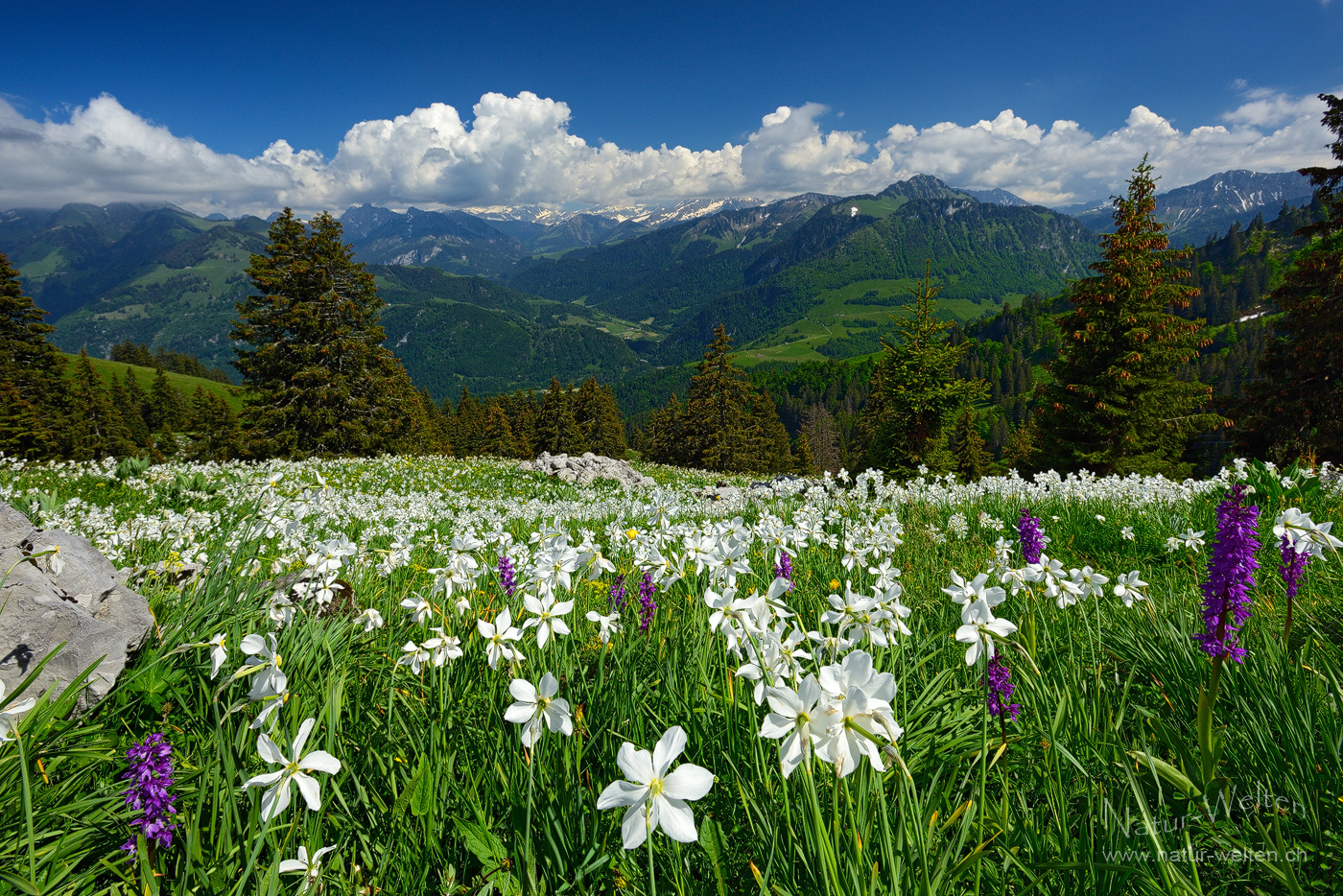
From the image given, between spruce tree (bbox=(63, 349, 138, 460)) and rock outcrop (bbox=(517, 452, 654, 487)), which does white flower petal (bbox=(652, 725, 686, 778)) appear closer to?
rock outcrop (bbox=(517, 452, 654, 487))

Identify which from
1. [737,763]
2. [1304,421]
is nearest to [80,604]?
[737,763]

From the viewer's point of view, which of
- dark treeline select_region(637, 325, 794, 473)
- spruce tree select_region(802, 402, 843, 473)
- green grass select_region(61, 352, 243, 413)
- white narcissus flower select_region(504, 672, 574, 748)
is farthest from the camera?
green grass select_region(61, 352, 243, 413)

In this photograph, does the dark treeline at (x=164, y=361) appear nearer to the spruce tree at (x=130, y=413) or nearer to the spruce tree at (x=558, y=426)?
the spruce tree at (x=130, y=413)

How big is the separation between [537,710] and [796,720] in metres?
0.82

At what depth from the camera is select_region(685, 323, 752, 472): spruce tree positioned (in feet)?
177

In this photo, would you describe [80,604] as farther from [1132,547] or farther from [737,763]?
[1132,547]

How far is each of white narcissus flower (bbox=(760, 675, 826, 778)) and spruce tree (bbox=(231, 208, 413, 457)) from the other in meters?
32.5

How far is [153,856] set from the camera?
1.71 m

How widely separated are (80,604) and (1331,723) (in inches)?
222

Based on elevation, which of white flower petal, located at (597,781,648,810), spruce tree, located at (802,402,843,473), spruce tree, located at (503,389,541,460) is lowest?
spruce tree, located at (802,402,843,473)

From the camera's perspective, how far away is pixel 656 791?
122 centimetres

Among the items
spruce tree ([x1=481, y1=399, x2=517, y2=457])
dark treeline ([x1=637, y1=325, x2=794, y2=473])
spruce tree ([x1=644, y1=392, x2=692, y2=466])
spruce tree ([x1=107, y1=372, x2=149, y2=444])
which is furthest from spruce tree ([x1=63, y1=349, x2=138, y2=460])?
dark treeline ([x1=637, y1=325, x2=794, y2=473])

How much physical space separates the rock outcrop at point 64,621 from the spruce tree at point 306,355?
2914 cm

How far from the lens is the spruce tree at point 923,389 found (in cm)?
2305
